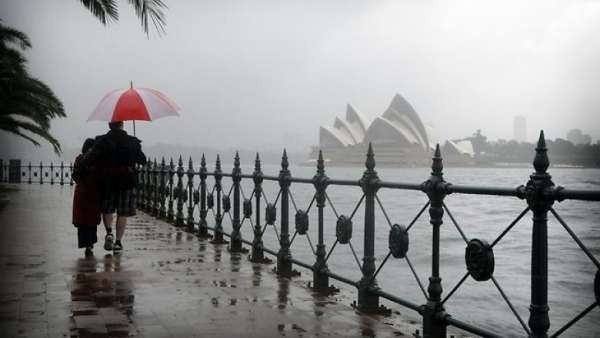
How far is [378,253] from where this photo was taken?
18.8m

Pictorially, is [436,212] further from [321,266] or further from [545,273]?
[321,266]

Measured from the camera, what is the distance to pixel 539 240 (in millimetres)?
3492

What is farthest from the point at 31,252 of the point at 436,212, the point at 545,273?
the point at 545,273

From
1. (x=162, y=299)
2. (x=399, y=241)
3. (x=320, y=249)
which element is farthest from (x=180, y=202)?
(x=399, y=241)

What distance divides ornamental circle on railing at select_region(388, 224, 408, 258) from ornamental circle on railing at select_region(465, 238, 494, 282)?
986 millimetres

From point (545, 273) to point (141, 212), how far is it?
13716 millimetres

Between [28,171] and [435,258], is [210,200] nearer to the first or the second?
[435,258]

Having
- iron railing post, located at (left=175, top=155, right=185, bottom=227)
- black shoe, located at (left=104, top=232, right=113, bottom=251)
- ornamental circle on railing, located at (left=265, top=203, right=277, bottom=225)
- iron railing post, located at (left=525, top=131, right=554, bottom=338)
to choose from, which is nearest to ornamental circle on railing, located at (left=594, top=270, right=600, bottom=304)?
iron railing post, located at (left=525, top=131, right=554, bottom=338)

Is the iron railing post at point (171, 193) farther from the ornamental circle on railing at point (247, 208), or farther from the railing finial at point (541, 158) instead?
the railing finial at point (541, 158)

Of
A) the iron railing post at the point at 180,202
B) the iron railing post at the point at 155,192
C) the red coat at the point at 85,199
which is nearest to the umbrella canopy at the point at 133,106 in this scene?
the red coat at the point at 85,199

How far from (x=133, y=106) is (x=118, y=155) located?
0.79m

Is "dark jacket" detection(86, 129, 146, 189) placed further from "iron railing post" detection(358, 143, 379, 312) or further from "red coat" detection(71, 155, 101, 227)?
"iron railing post" detection(358, 143, 379, 312)

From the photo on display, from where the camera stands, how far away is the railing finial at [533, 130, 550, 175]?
11.6 ft

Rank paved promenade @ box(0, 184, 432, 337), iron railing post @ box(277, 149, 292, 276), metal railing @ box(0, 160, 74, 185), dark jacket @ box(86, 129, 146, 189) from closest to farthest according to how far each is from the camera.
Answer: paved promenade @ box(0, 184, 432, 337)
iron railing post @ box(277, 149, 292, 276)
dark jacket @ box(86, 129, 146, 189)
metal railing @ box(0, 160, 74, 185)
